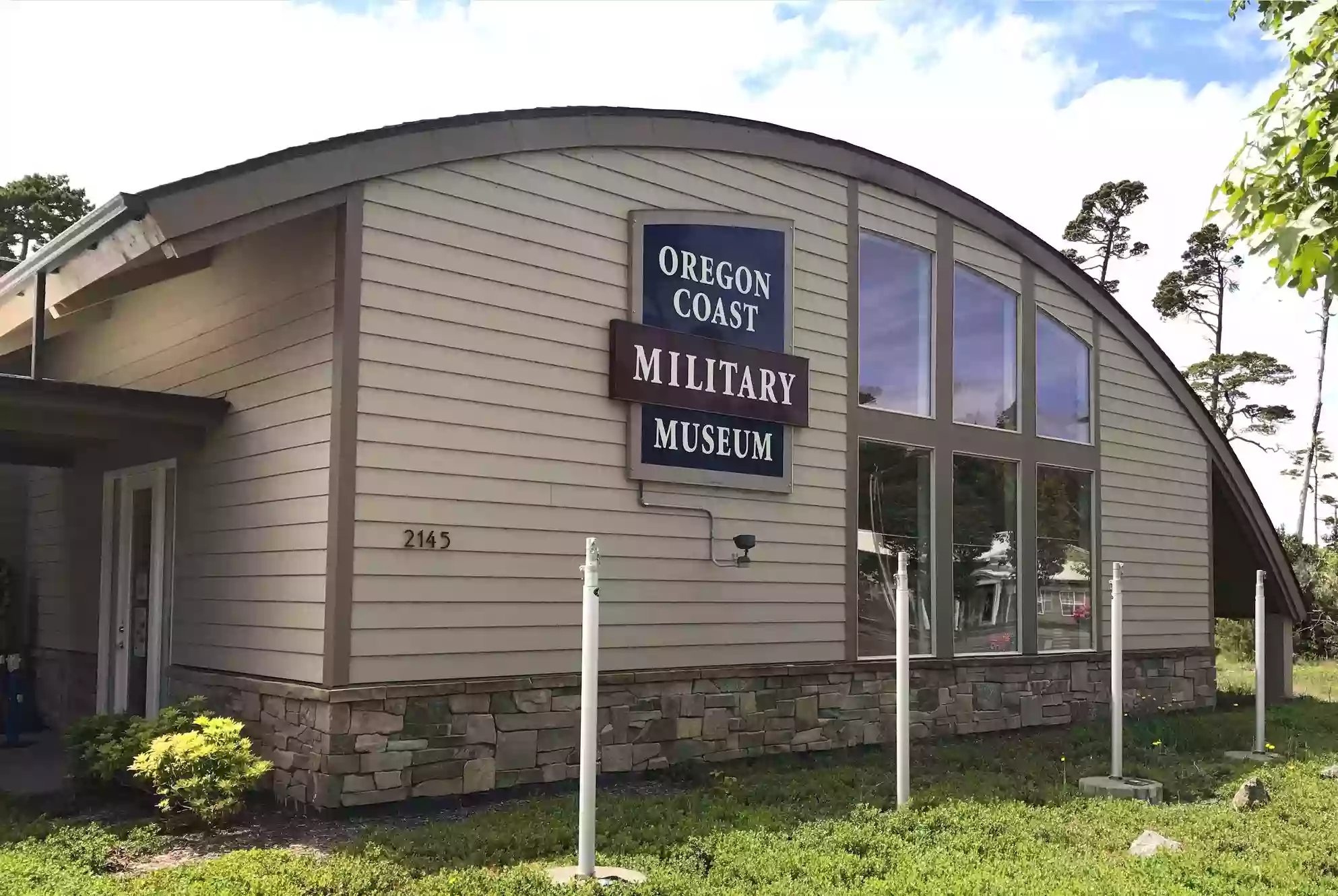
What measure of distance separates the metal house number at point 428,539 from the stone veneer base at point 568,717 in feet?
2.62

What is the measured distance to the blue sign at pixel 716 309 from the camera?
8.05 metres

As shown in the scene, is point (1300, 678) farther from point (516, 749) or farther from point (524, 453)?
point (524, 453)

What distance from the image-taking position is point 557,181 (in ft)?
25.0

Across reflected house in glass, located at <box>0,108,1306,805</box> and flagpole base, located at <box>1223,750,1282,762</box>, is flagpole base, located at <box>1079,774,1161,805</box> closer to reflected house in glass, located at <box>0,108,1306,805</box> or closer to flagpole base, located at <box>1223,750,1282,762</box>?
flagpole base, located at <box>1223,750,1282,762</box>

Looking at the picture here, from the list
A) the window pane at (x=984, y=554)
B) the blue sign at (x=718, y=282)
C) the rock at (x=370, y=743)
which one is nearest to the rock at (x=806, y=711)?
the window pane at (x=984, y=554)

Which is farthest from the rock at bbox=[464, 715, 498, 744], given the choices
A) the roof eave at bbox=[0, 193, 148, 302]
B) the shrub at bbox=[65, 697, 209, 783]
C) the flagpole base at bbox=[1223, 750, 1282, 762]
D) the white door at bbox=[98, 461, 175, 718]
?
the flagpole base at bbox=[1223, 750, 1282, 762]

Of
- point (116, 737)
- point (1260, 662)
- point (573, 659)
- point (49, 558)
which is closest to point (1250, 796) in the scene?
point (1260, 662)

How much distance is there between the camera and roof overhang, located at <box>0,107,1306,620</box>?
595 cm

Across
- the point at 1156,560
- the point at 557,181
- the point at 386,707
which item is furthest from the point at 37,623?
the point at 1156,560

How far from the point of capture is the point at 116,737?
21.9 ft

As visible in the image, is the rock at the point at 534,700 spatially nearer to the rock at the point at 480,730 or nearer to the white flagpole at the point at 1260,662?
the rock at the point at 480,730

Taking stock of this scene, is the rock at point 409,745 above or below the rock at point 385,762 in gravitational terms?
above

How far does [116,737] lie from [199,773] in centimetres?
113

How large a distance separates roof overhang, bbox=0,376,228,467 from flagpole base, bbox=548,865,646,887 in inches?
160
